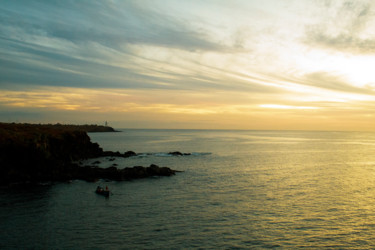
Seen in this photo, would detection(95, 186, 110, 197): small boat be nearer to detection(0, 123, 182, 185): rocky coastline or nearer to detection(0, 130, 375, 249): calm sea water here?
detection(0, 130, 375, 249): calm sea water

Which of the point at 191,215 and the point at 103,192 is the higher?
the point at 103,192

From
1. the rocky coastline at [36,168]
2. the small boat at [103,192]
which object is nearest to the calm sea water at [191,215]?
the small boat at [103,192]

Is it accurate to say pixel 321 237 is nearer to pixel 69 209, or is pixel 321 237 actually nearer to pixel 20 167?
pixel 69 209

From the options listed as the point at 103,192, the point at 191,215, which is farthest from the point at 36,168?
the point at 191,215

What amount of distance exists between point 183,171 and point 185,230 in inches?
1308

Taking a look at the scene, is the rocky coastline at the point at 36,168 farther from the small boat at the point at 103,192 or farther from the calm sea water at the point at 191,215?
the small boat at the point at 103,192

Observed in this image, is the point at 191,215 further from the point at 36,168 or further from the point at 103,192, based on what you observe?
the point at 36,168

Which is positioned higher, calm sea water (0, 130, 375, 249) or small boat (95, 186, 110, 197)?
small boat (95, 186, 110, 197)

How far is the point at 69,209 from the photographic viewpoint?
32438 mm

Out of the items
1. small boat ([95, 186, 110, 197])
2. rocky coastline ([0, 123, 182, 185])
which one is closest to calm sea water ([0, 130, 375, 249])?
small boat ([95, 186, 110, 197])

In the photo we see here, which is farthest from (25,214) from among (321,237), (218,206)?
(321,237)

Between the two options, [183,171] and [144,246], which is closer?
[144,246]

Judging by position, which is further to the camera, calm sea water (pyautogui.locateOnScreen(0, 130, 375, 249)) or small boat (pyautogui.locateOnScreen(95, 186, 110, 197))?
small boat (pyautogui.locateOnScreen(95, 186, 110, 197))

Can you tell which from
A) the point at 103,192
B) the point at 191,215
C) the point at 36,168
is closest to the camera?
the point at 191,215
